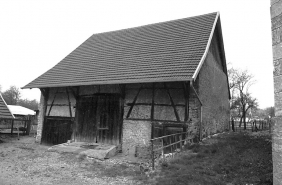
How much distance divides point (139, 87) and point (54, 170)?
4639 mm

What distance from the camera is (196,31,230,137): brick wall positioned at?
33.2 ft

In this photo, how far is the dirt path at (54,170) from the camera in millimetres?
5539

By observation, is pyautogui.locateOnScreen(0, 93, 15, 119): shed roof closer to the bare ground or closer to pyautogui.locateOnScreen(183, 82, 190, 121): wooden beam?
the bare ground

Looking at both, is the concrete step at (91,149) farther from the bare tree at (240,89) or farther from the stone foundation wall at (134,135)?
the bare tree at (240,89)

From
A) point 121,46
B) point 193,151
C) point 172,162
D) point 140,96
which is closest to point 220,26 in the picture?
point 121,46

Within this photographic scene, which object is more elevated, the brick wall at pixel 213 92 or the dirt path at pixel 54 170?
the brick wall at pixel 213 92

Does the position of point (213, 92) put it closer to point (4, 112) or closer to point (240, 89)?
point (4, 112)

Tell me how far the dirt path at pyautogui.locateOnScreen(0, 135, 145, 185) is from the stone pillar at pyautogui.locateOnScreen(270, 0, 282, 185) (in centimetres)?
305

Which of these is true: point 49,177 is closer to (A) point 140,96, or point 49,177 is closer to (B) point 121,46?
(A) point 140,96

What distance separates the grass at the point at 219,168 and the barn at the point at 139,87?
1.78 m

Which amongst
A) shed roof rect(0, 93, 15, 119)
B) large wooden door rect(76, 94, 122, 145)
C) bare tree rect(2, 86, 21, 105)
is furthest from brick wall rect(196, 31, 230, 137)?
bare tree rect(2, 86, 21, 105)

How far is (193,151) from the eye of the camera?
7664mm

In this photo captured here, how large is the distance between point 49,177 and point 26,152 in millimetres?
4111

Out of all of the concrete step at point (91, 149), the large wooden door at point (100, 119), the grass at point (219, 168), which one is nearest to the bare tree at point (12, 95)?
the large wooden door at point (100, 119)
